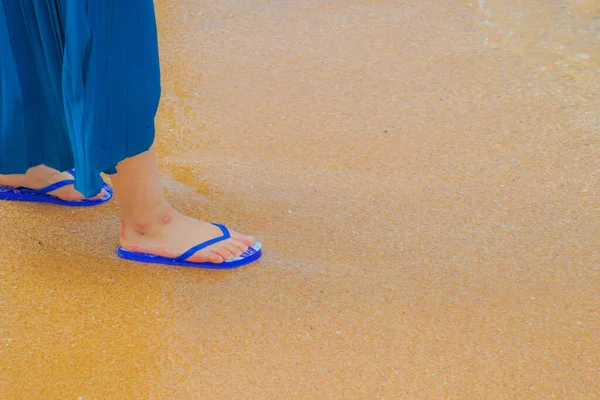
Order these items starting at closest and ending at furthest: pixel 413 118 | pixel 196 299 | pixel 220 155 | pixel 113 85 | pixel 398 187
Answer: pixel 113 85 < pixel 196 299 < pixel 398 187 < pixel 220 155 < pixel 413 118

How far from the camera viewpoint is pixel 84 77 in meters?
1.62

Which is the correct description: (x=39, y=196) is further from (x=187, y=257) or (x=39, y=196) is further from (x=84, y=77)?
(x=84, y=77)

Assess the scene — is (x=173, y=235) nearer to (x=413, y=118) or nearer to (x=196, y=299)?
(x=196, y=299)

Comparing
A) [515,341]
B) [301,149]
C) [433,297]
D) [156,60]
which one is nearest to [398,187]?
[301,149]

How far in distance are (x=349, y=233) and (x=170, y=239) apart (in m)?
0.55

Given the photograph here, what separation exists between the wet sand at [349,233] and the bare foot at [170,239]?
0.06 meters

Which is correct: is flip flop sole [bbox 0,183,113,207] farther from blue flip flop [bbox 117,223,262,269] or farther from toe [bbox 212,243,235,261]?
toe [bbox 212,243,235,261]

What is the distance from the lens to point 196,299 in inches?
73.1

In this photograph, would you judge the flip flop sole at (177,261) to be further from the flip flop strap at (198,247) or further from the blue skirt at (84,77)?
the blue skirt at (84,77)

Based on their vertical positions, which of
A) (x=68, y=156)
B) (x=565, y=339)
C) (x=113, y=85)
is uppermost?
(x=113, y=85)

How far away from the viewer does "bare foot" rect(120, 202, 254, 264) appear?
1964 mm

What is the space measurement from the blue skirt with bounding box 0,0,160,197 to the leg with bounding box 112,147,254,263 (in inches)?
6.1

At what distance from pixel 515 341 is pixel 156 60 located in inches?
44.5

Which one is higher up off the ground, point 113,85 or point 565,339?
point 113,85
